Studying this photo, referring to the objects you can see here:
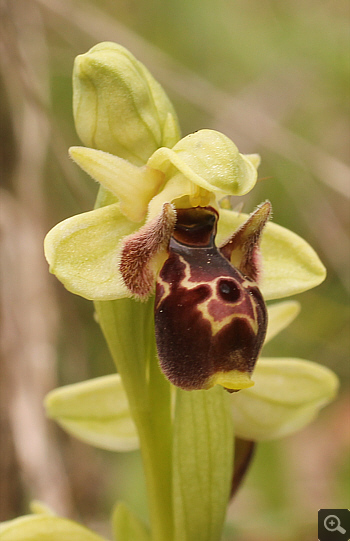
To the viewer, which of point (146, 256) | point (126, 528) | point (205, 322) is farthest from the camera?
point (126, 528)

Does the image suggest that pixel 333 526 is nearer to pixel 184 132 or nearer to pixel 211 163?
pixel 211 163

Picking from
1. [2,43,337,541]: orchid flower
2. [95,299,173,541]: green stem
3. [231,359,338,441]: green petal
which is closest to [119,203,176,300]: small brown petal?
[2,43,337,541]: orchid flower

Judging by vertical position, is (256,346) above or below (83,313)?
above

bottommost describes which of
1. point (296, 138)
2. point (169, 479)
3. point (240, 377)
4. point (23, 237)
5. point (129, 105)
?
point (23, 237)

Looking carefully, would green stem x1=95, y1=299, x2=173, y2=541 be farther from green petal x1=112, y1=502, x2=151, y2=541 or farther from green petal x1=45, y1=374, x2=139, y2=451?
green petal x1=45, y1=374, x2=139, y2=451

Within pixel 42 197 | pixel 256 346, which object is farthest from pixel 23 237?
pixel 256 346

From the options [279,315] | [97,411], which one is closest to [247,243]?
[279,315]

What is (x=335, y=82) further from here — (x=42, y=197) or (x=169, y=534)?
(x=169, y=534)

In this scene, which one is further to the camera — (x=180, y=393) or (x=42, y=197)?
(x=42, y=197)
